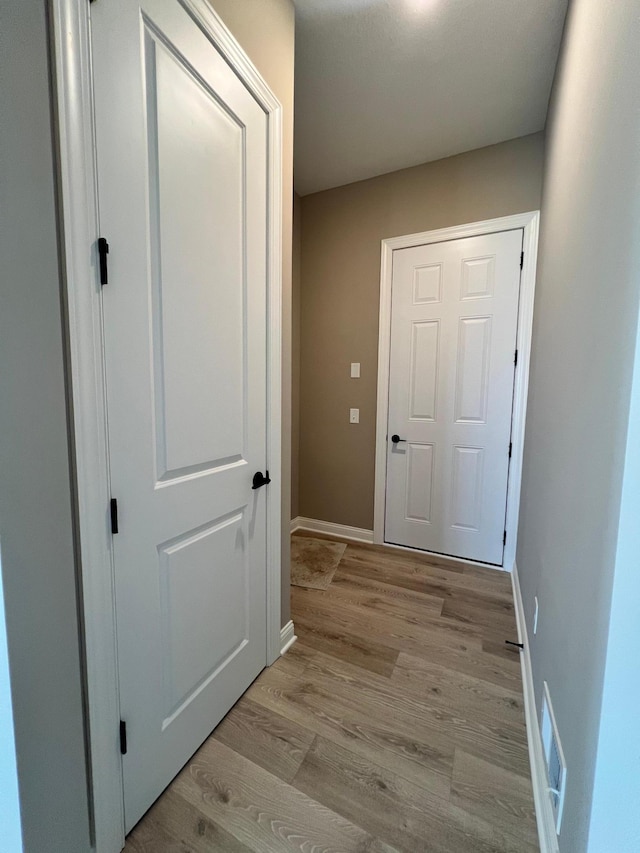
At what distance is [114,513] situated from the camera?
32.9 inches

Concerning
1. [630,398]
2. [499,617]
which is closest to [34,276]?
[630,398]

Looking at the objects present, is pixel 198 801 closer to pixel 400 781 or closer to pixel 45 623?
pixel 400 781

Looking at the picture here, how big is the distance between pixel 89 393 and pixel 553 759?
5.01ft

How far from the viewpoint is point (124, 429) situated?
85 centimetres

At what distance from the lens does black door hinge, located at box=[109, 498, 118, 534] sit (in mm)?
829

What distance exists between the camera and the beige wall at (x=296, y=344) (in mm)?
2859


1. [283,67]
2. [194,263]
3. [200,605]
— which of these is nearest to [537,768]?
[200,605]

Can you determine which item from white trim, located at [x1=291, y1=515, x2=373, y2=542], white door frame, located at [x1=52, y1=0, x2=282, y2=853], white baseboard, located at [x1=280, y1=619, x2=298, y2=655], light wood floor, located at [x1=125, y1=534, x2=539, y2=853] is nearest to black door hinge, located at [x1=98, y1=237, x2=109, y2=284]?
white door frame, located at [x1=52, y1=0, x2=282, y2=853]

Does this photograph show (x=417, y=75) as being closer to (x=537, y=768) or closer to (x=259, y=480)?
(x=259, y=480)

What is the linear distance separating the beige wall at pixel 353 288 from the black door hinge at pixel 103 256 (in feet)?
7.04

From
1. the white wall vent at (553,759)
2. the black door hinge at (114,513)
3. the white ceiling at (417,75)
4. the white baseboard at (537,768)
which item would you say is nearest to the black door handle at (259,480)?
the black door hinge at (114,513)

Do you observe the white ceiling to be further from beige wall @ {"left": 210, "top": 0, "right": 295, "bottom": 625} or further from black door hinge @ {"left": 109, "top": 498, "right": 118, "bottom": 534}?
black door hinge @ {"left": 109, "top": 498, "right": 118, "bottom": 534}

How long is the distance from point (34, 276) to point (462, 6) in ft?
6.71

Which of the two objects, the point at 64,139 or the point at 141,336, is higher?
the point at 64,139
